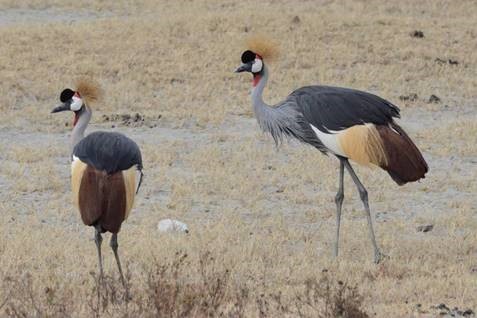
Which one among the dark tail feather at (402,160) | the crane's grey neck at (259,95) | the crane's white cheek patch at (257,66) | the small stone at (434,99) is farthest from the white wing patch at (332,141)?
the small stone at (434,99)

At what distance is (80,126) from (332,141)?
1876 mm

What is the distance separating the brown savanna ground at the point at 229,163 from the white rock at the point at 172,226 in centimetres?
17

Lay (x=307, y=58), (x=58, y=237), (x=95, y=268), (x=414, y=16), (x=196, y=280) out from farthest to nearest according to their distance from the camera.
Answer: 1. (x=414, y=16)
2. (x=307, y=58)
3. (x=58, y=237)
4. (x=95, y=268)
5. (x=196, y=280)

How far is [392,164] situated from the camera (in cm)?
795

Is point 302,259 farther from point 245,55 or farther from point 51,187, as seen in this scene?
point 51,187

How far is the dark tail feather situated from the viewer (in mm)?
7922

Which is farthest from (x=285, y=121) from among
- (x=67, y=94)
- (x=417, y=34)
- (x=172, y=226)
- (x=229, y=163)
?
(x=417, y=34)

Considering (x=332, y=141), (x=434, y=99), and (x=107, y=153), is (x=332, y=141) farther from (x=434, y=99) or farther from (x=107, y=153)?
(x=434, y=99)

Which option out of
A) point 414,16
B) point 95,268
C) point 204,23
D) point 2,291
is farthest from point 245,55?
point 414,16

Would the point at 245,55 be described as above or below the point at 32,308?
above

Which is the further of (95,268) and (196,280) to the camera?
(95,268)

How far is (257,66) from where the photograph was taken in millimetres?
9000

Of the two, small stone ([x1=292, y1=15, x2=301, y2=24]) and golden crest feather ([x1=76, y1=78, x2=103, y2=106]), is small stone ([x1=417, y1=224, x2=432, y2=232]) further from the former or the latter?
small stone ([x1=292, y1=15, x2=301, y2=24])

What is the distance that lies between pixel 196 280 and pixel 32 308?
135 centimetres
